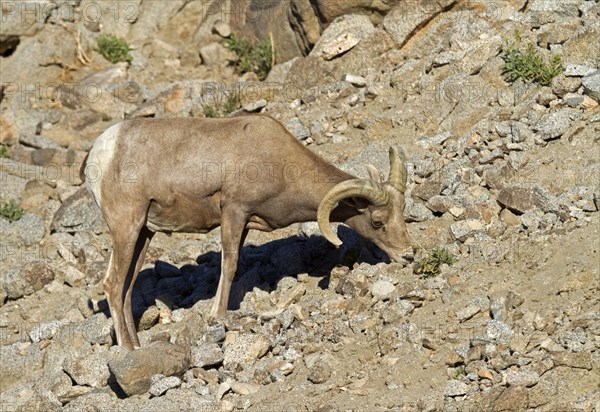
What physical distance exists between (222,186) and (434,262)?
311cm

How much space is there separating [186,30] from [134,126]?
11375 mm

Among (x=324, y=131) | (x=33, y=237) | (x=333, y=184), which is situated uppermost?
(x=333, y=184)

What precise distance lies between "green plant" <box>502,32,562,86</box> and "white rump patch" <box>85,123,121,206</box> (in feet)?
23.1

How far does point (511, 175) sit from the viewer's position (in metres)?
17.2

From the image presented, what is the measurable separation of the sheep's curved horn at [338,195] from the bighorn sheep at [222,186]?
→ 0.91 ft

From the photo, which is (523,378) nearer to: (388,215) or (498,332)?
(498,332)

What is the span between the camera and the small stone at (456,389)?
41.0ft

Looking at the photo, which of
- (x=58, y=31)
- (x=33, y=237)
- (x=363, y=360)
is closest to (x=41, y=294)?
(x=33, y=237)

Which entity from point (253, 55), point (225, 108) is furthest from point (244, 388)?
point (253, 55)

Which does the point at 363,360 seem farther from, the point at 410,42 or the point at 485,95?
the point at 410,42

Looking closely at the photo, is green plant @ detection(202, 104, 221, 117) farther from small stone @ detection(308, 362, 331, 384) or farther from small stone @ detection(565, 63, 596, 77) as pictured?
small stone @ detection(308, 362, 331, 384)

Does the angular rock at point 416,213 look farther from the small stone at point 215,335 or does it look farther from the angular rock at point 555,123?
the small stone at point 215,335

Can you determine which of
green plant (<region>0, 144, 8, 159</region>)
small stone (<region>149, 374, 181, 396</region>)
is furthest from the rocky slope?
green plant (<region>0, 144, 8, 159</region>)

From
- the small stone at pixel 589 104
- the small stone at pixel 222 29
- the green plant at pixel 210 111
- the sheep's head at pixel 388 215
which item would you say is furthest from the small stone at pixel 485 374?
the small stone at pixel 222 29
